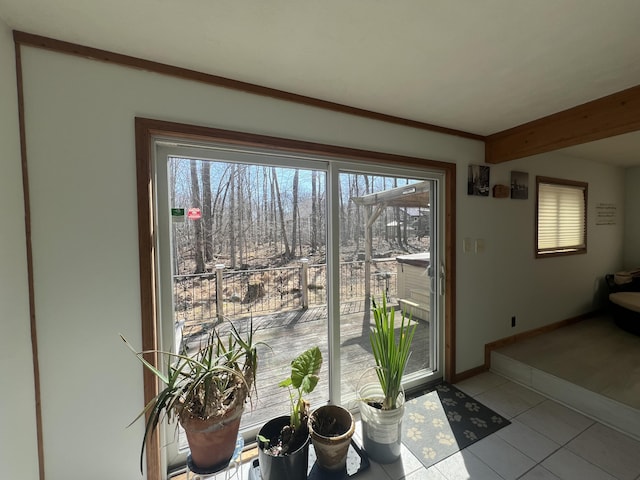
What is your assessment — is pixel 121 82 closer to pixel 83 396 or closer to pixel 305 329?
pixel 83 396

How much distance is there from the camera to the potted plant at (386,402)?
5.22ft

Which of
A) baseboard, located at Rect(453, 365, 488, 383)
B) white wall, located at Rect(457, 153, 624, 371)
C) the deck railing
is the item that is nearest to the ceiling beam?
white wall, located at Rect(457, 153, 624, 371)

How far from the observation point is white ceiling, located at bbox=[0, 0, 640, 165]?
103 cm

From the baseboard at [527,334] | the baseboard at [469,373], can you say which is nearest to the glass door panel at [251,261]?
the baseboard at [469,373]

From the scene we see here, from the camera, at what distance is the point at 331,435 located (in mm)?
1569

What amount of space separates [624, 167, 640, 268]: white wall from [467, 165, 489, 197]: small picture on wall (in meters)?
3.18

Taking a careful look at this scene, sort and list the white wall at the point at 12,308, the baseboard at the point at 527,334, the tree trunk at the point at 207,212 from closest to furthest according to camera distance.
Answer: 1. the white wall at the point at 12,308
2. the tree trunk at the point at 207,212
3. the baseboard at the point at 527,334

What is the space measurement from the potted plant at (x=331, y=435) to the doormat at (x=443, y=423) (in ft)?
1.67

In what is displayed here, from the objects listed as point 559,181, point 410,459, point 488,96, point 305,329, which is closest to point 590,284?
point 559,181

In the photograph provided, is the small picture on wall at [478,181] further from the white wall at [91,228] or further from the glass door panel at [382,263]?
the white wall at [91,228]

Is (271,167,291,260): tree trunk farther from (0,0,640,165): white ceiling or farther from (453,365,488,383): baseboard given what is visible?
(453,365,488,383): baseboard

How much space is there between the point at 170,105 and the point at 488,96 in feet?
6.34

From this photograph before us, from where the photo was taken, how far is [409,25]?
1.11m

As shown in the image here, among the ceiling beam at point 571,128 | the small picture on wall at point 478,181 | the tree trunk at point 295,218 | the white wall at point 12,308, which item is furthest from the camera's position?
the small picture on wall at point 478,181
